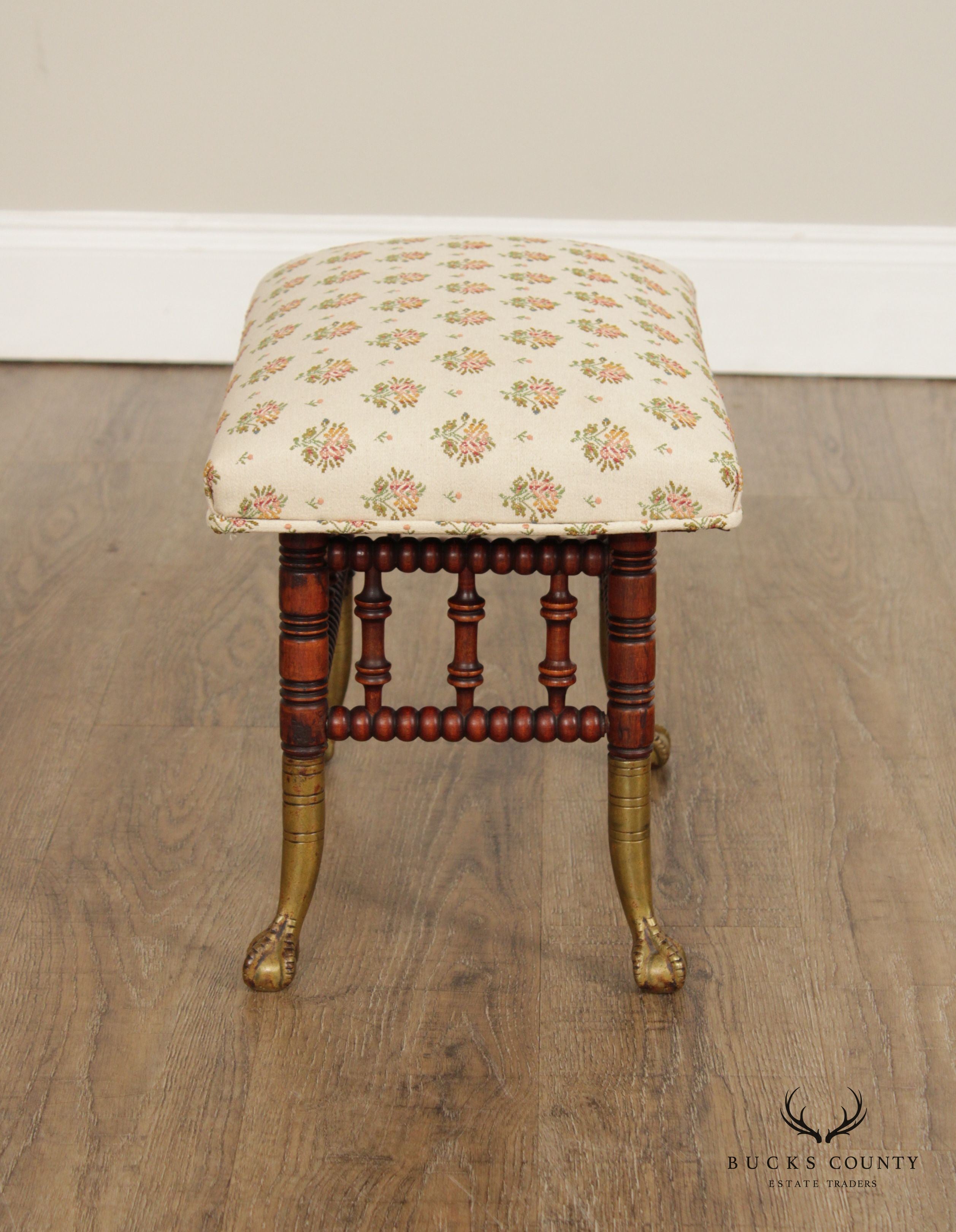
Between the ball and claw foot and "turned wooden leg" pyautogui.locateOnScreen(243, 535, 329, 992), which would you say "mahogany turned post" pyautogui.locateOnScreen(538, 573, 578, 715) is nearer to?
"turned wooden leg" pyautogui.locateOnScreen(243, 535, 329, 992)

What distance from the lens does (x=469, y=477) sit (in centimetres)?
98

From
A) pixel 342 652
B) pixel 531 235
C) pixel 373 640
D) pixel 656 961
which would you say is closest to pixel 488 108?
pixel 531 235

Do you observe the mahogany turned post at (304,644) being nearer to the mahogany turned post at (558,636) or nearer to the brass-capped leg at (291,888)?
the brass-capped leg at (291,888)

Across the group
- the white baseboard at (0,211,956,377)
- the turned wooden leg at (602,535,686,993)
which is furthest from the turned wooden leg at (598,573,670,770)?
the white baseboard at (0,211,956,377)

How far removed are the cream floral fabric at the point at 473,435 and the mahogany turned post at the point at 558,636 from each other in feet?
0.24

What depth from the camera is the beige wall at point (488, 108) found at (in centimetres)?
221

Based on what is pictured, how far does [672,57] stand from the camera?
2227 mm

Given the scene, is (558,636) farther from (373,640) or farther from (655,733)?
(655,733)

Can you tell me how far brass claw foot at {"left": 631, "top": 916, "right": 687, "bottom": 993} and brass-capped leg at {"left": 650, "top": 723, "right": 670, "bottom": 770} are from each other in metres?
0.29

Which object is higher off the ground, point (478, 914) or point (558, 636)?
point (558, 636)

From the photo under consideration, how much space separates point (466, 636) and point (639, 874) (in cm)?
23

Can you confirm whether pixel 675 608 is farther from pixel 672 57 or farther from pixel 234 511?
pixel 672 57

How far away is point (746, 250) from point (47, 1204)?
184 cm

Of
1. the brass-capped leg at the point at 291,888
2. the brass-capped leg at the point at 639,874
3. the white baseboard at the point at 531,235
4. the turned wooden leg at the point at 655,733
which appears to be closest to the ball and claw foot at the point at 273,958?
the brass-capped leg at the point at 291,888
